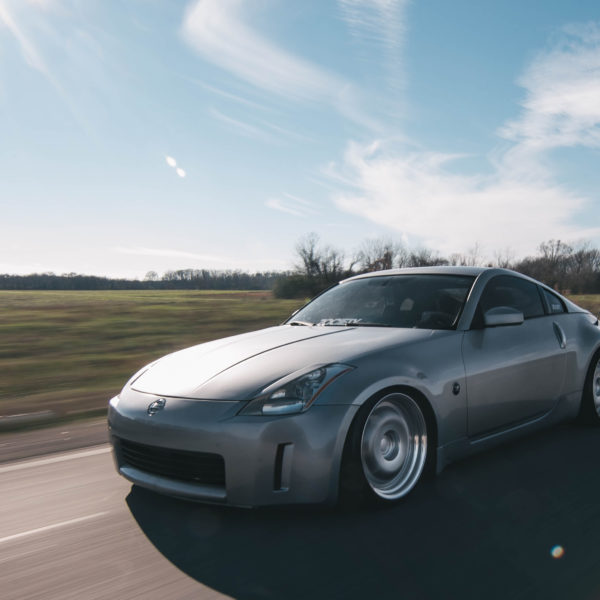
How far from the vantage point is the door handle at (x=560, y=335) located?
15.1 ft

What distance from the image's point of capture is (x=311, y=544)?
9.05ft

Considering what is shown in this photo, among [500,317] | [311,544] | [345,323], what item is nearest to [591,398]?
[500,317]

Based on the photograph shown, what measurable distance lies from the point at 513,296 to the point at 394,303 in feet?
3.30

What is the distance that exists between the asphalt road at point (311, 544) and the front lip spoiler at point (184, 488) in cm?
16

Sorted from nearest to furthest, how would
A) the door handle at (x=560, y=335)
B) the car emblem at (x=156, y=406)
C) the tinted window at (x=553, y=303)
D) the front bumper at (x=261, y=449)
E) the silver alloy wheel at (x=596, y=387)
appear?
the front bumper at (x=261, y=449), the car emblem at (x=156, y=406), the door handle at (x=560, y=335), the tinted window at (x=553, y=303), the silver alloy wheel at (x=596, y=387)

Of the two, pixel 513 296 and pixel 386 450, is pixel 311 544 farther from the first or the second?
pixel 513 296

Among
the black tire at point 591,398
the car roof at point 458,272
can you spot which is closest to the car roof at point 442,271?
the car roof at point 458,272

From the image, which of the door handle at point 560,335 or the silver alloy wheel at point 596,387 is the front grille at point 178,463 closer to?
the door handle at point 560,335

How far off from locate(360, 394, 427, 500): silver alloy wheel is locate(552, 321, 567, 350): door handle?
1772 mm

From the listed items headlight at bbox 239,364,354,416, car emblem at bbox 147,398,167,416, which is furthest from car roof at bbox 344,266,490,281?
car emblem at bbox 147,398,167,416

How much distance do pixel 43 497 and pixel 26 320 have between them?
47.4ft

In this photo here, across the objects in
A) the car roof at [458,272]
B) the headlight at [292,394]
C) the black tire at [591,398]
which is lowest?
the black tire at [591,398]

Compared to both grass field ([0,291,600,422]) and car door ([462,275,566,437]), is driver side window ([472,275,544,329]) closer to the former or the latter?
car door ([462,275,566,437])

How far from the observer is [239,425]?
2.88 metres
